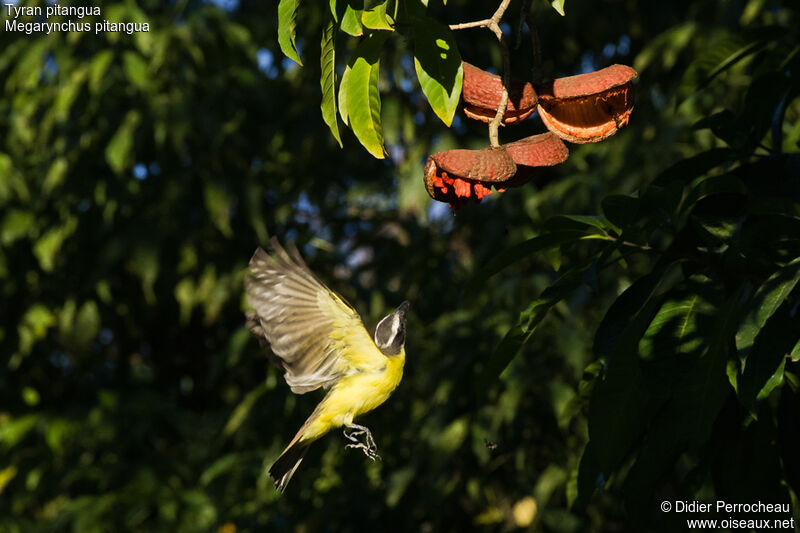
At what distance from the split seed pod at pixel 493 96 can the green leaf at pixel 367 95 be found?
11 cm

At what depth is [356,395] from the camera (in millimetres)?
1803

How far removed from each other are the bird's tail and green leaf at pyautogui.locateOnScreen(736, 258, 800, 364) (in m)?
0.90

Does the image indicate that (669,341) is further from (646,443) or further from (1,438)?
(1,438)

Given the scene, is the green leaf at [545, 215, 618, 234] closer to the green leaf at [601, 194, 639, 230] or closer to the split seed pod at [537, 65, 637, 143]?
the green leaf at [601, 194, 639, 230]

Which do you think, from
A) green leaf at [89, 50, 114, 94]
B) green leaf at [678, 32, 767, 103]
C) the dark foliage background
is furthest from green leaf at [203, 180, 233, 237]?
green leaf at [678, 32, 767, 103]

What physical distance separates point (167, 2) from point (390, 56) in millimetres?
994

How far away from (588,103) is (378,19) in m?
0.29

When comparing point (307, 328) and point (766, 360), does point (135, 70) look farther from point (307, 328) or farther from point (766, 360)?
point (766, 360)

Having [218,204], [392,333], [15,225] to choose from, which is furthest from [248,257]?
[392,333]

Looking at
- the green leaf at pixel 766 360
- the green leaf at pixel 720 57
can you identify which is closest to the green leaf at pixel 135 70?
the green leaf at pixel 720 57

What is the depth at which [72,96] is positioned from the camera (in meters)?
3.44

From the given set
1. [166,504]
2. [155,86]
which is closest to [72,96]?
[155,86]

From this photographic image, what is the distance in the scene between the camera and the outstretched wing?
1750 mm

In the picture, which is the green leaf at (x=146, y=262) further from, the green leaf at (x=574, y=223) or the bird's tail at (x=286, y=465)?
the green leaf at (x=574, y=223)
